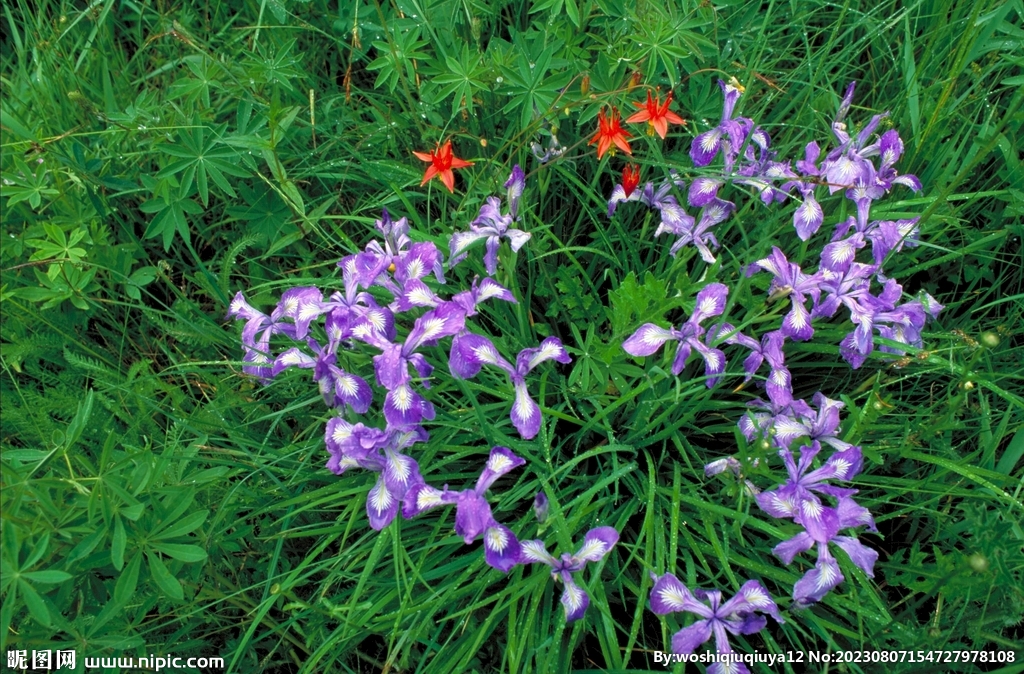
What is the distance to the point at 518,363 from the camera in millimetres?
1998

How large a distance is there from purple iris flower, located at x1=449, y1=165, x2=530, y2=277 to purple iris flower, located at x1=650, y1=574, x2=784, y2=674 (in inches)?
39.0

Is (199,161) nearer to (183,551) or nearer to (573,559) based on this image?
(183,551)

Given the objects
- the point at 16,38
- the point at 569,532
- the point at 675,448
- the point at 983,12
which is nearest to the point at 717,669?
the point at 569,532

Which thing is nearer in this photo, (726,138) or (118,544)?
(118,544)

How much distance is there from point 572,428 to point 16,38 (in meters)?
2.98

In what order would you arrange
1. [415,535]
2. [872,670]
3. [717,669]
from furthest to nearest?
[415,535]
[872,670]
[717,669]

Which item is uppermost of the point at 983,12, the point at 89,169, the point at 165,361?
the point at 983,12

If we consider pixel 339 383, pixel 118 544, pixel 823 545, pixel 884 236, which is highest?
pixel 884 236

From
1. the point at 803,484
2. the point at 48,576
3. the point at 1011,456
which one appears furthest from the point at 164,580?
the point at 1011,456

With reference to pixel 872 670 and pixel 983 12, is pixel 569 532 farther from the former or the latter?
pixel 983 12

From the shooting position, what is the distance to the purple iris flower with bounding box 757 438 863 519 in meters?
1.85

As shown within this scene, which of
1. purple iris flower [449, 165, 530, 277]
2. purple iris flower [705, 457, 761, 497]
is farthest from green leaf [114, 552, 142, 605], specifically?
purple iris flower [705, 457, 761, 497]

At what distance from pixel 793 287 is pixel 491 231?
33.2 inches

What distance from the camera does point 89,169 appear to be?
280 centimetres
